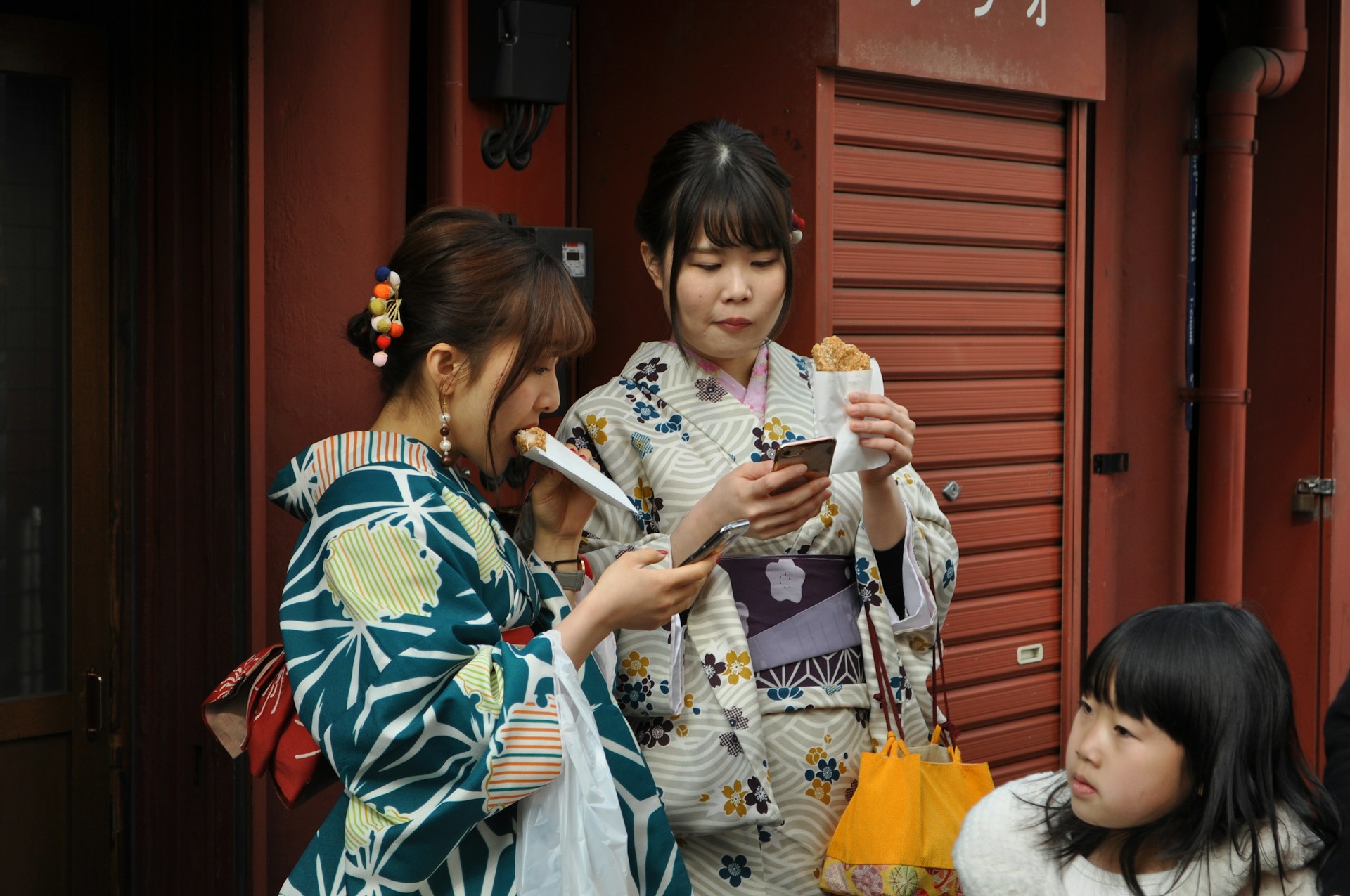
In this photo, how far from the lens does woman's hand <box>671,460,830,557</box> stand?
2699mm

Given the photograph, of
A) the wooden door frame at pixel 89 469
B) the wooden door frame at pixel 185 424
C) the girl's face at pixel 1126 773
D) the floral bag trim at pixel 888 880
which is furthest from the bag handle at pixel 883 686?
the wooden door frame at pixel 89 469

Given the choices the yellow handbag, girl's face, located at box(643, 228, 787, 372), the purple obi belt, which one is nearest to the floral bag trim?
the yellow handbag

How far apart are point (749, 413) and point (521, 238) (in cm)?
80

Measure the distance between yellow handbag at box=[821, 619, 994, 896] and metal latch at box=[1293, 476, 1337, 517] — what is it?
311cm

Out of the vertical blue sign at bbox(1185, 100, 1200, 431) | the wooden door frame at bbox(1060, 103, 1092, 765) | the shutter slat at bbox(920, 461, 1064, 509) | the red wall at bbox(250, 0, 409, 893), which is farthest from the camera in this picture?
the vertical blue sign at bbox(1185, 100, 1200, 431)

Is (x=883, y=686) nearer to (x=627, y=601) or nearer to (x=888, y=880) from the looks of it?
(x=888, y=880)

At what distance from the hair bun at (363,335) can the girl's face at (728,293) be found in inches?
30.8

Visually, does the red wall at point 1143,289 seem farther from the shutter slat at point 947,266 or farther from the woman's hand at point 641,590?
the woman's hand at point 641,590

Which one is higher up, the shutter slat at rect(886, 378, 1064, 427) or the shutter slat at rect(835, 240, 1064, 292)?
the shutter slat at rect(835, 240, 1064, 292)

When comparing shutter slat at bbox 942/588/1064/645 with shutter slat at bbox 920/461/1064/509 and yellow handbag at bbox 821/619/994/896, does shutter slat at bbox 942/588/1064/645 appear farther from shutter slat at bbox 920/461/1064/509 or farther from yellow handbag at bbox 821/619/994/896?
yellow handbag at bbox 821/619/994/896

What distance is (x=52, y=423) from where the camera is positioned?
10.8ft

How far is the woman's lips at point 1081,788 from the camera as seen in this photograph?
2.38 m

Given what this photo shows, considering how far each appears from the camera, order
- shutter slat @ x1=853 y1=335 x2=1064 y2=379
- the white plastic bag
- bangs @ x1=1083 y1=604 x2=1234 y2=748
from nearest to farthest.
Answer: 1. the white plastic bag
2. bangs @ x1=1083 y1=604 x2=1234 y2=748
3. shutter slat @ x1=853 y1=335 x2=1064 y2=379

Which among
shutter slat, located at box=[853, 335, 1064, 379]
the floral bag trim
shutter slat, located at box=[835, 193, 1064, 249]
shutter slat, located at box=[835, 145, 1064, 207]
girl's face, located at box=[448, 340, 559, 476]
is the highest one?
shutter slat, located at box=[835, 145, 1064, 207]
